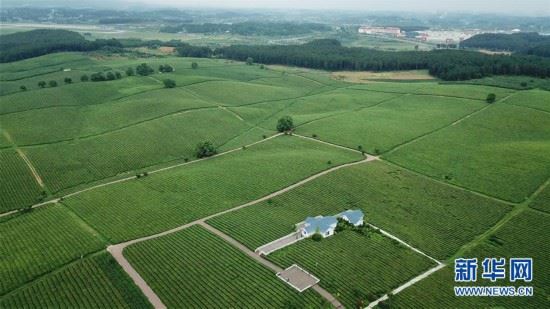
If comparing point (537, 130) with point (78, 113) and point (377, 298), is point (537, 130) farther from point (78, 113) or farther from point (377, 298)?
point (78, 113)

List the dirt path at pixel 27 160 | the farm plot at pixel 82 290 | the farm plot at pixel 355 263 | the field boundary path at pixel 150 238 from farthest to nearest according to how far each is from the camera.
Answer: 1. the dirt path at pixel 27 160
2. the farm plot at pixel 355 263
3. the field boundary path at pixel 150 238
4. the farm plot at pixel 82 290

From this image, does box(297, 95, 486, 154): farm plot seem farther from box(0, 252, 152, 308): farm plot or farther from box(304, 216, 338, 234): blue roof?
box(0, 252, 152, 308): farm plot

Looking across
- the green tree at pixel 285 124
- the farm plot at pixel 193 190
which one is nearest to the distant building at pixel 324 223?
the farm plot at pixel 193 190

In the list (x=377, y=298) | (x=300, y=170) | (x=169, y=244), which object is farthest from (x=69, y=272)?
(x=300, y=170)

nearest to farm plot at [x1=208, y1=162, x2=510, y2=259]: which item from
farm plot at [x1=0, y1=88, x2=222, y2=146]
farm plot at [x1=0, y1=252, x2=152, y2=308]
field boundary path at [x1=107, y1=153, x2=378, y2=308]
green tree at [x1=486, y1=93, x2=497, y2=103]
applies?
field boundary path at [x1=107, y1=153, x2=378, y2=308]

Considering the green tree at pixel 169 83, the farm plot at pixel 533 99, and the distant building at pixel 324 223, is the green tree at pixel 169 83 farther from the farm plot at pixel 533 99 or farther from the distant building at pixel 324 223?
the farm plot at pixel 533 99
